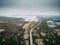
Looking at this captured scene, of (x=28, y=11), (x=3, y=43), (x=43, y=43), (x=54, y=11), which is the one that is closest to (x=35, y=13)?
(x=28, y=11)

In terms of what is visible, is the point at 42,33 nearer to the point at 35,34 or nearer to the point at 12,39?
the point at 35,34

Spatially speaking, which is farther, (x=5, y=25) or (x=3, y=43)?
(x=5, y=25)

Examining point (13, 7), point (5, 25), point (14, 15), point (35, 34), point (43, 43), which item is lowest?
point (43, 43)

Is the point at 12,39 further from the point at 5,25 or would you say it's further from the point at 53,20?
the point at 53,20

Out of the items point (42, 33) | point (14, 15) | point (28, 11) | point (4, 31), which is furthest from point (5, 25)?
point (42, 33)

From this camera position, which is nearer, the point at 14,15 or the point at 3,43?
the point at 3,43

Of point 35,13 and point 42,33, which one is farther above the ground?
point 35,13

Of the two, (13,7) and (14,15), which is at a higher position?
(13,7)

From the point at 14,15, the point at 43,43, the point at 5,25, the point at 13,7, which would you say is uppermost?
the point at 13,7

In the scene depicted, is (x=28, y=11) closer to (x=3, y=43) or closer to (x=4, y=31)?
(x=4, y=31)
